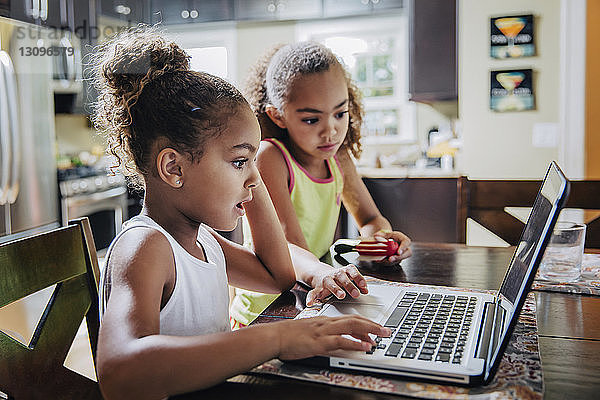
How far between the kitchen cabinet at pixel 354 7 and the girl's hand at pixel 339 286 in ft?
13.4

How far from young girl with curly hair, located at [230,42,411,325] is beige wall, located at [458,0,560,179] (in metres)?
2.21

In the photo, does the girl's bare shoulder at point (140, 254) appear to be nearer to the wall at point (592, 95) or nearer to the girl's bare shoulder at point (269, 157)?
the girl's bare shoulder at point (269, 157)

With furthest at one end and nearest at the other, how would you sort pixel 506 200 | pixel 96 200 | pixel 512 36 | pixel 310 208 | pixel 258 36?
pixel 258 36, pixel 96 200, pixel 512 36, pixel 506 200, pixel 310 208

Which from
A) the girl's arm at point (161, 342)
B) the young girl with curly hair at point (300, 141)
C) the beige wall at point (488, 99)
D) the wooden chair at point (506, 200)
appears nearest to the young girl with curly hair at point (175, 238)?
the girl's arm at point (161, 342)

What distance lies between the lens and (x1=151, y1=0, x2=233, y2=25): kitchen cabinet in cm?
430

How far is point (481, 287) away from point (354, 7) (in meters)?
4.03

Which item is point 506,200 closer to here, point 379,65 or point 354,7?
point 354,7

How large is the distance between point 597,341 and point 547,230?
10.8 inches

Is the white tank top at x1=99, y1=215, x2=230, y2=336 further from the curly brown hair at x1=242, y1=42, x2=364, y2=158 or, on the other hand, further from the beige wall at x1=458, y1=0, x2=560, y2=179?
the beige wall at x1=458, y1=0, x2=560, y2=179

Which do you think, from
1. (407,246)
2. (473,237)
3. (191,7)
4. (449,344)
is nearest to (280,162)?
(407,246)

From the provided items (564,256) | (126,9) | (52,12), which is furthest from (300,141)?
(126,9)

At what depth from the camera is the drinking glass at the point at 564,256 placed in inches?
45.0

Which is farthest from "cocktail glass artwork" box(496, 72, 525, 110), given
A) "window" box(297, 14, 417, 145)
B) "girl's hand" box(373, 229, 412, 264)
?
"girl's hand" box(373, 229, 412, 264)

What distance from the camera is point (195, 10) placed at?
4.66m
